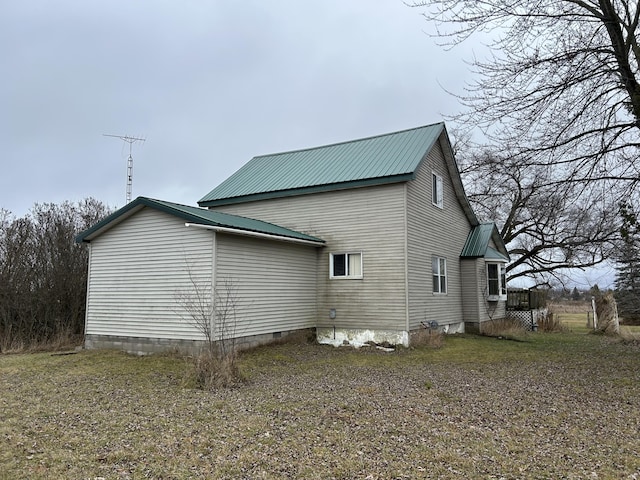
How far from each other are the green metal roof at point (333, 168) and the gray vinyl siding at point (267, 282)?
2.50m

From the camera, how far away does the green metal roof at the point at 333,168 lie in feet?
47.2

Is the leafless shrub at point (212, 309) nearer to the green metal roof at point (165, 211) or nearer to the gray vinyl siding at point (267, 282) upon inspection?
the gray vinyl siding at point (267, 282)

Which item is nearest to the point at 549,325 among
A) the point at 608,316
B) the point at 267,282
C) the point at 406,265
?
the point at 608,316

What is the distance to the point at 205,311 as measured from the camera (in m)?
11.1

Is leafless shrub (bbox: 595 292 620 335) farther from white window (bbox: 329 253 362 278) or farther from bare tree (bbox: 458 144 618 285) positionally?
white window (bbox: 329 253 362 278)

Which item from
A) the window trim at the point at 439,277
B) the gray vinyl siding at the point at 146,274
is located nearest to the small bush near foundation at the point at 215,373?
the gray vinyl siding at the point at 146,274

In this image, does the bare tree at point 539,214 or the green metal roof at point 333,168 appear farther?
the green metal roof at point 333,168

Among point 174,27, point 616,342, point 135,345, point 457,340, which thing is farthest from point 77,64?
point 616,342

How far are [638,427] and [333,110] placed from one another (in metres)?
18.2

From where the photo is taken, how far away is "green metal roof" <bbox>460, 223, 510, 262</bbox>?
61.4ft

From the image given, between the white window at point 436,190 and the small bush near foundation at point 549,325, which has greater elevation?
the white window at point 436,190

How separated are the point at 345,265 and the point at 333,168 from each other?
3.51 m

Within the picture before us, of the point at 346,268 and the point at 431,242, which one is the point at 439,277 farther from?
the point at 346,268

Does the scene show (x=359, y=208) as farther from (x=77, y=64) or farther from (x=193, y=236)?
(x=77, y=64)
